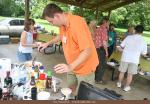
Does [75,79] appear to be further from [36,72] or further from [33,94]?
[33,94]

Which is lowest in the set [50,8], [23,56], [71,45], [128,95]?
[128,95]

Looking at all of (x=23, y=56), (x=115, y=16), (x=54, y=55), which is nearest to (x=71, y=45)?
(x=23, y=56)

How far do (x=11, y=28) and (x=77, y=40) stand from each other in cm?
1656

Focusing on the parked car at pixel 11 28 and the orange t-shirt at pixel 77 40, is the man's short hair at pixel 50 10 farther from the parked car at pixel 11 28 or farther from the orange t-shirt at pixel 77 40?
the parked car at pixel 11 28

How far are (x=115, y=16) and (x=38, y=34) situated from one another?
2577 cm

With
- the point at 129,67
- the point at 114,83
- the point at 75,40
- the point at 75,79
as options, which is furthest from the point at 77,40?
the point at 114,83

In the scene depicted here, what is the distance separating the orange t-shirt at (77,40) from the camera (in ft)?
10.7

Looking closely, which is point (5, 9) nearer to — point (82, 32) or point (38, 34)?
point (38, 34)

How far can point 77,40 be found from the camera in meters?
3.34

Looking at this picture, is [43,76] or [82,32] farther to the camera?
[43,76]

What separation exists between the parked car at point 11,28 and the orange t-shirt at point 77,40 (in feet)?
50.8

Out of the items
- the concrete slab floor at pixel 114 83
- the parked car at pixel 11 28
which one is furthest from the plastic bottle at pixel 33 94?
the parked car at pixel 11 28

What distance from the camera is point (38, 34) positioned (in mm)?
13766

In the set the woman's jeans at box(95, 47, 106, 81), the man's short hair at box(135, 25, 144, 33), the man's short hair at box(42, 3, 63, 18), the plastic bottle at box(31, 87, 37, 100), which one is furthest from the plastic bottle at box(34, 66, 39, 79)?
the woman's jeans at box(95, 47, 106, 81)
